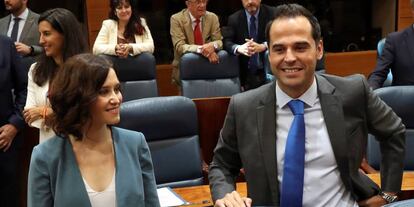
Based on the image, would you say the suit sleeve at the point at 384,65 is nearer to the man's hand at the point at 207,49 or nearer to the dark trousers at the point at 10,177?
the man's hand at the point at 207,49

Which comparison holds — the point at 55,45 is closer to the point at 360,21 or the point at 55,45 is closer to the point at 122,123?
the point at 122,123

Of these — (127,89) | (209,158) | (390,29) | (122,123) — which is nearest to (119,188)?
(122,123)

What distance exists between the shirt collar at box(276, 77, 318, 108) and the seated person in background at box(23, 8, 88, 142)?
120cm

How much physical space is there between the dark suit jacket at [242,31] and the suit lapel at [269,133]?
101 inches

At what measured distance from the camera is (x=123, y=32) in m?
4.04

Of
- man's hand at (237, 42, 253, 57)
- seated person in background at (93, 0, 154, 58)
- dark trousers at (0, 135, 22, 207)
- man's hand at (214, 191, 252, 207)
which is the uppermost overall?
seated person in background at (93, 0, 154, 58)

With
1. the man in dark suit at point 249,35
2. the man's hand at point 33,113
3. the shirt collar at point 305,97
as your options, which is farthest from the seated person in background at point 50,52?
the man in dark suit at point 249,35

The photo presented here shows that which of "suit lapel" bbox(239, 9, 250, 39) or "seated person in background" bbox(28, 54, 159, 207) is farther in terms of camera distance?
"suit lapel" bbox(239, 9, 250, 39)

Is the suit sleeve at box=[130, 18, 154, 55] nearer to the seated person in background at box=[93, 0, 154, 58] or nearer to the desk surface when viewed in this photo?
the seated person in background at box=[93, 0, 154, 58]

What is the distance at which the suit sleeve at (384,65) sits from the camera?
3199 mm

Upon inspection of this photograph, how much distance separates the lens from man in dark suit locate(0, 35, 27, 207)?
9.18 ft

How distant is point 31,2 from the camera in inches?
214

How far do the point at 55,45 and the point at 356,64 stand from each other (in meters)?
4.24

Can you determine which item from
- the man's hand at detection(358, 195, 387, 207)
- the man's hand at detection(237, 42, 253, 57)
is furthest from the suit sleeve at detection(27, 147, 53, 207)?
the man's hand at detection(237, 42, 253, 57)
